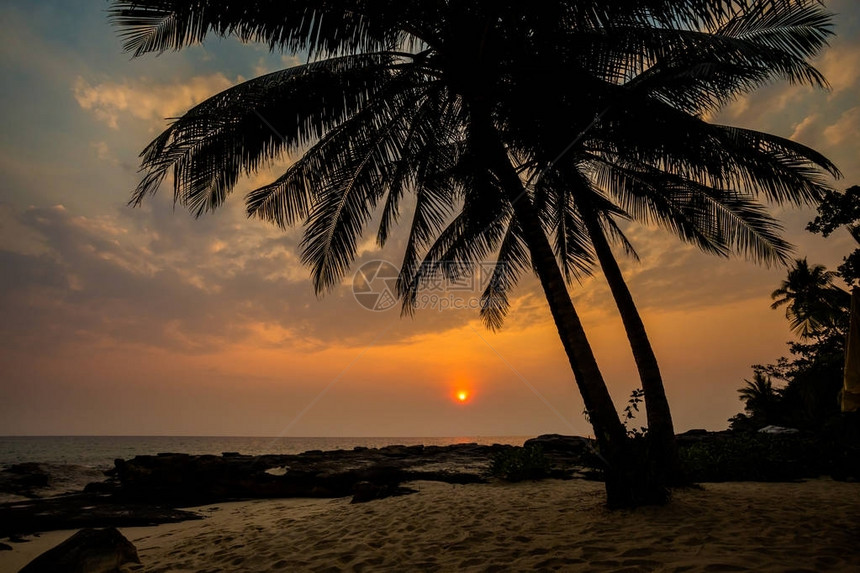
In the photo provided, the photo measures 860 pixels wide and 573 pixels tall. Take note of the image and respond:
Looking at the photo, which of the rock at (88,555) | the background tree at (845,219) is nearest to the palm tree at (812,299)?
the background tree at (845,219)

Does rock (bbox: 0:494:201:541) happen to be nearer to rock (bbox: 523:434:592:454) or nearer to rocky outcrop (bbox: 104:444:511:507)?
rocky outcrop (bbox: 104:444:511:507)

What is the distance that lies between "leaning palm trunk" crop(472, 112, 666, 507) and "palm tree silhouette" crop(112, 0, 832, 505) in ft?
0.07

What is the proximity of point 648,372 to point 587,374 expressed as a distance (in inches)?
92.2

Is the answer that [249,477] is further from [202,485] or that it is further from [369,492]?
[369,492]

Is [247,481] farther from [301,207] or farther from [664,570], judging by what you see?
[664,570]

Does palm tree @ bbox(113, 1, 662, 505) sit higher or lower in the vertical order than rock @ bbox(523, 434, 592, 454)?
higher

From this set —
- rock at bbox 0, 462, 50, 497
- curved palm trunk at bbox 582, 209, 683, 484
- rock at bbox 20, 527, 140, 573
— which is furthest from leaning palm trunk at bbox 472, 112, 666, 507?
rock at bbox 0, 462, 50, 497

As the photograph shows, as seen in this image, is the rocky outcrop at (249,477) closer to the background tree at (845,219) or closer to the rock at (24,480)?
the rock at (24,480)

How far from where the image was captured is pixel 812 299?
15938mm

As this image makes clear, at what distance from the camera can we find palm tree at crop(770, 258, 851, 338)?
1352 centimetres

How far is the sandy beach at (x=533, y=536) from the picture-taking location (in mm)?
3623

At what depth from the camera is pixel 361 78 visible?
663 cm

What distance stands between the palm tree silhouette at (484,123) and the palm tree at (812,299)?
629 cm

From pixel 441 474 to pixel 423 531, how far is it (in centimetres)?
523
